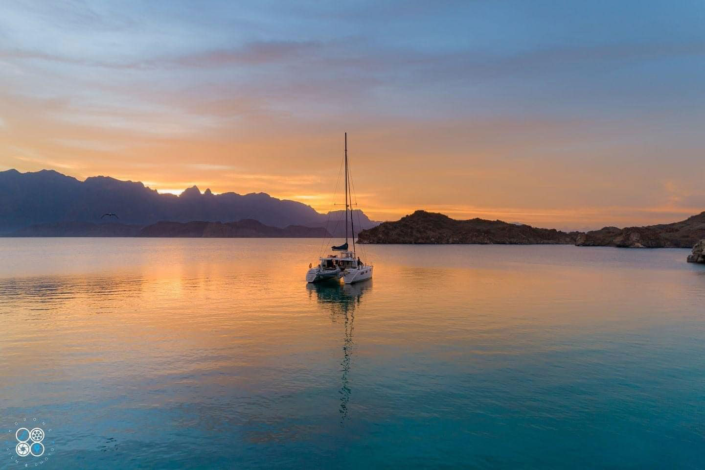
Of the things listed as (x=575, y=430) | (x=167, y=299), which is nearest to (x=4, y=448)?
(x=575, y=430)

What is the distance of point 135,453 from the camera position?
1281cm

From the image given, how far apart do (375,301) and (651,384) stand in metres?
28.8

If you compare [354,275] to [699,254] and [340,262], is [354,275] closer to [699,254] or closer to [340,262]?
[340,262]

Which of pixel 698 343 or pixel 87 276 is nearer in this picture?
pixel 698 343

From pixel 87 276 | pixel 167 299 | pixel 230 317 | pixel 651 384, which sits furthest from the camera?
pixel 87 276

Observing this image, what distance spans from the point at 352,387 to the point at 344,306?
76.0 feet

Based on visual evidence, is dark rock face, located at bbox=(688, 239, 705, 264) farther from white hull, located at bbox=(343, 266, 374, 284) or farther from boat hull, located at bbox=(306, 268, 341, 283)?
boat hull, located at bbox=(306, 268, 341, 283)

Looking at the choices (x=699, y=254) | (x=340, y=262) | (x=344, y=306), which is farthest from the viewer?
(x=699, y=254)

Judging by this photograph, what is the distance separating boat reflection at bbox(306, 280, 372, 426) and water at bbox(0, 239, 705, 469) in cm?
20

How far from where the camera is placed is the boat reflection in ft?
58.5

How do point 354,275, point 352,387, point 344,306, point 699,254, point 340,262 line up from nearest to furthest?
point 352,387 → point 344,306 → point 354,275 → point 340,262 → point 699,254

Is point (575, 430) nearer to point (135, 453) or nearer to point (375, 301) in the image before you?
point (135, 453)

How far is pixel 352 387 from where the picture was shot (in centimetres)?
1833

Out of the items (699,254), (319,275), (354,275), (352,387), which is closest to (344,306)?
(319,275)
